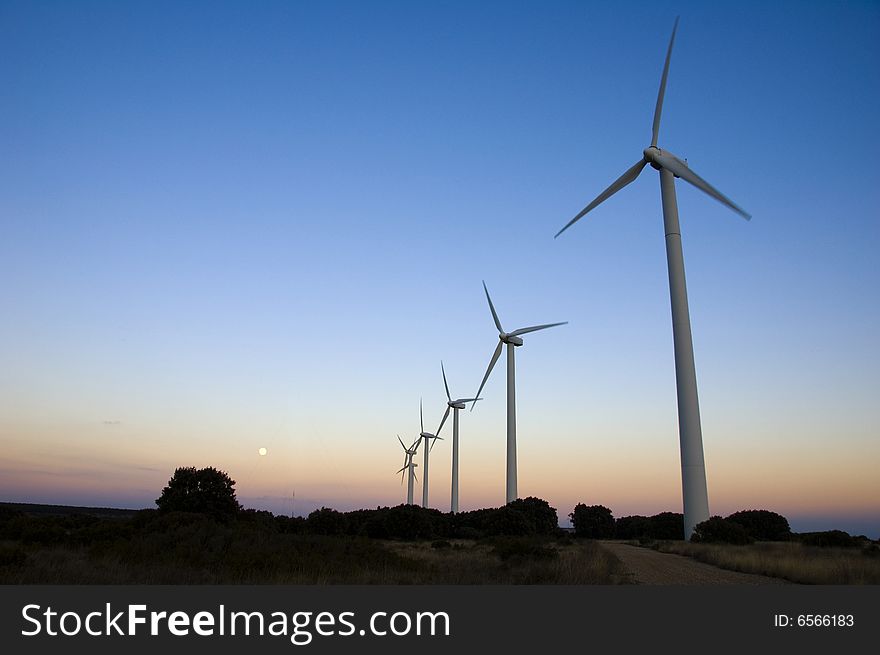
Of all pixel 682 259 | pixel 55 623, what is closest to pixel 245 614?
pixel 55 623

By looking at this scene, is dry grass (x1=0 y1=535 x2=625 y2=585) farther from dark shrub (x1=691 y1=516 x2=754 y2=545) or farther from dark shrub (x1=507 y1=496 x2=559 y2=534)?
dark shrub (x1=507 y1=496 x2=559 y2=534)

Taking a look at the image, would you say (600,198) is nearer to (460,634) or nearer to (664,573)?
(664,573)

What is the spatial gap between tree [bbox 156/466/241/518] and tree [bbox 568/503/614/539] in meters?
57.7

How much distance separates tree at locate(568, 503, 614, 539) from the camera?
9038 cm

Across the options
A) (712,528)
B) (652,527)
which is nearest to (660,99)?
(712,528)

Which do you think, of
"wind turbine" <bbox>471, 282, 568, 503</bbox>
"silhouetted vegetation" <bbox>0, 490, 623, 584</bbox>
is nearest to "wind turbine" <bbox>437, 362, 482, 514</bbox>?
"wind turbine" <bbox>471, 282, 568, 503</bbox>

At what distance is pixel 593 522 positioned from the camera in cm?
9131

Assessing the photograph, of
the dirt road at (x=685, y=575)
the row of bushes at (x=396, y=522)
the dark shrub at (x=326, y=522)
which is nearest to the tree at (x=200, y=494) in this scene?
the row of bushes at (x=396, y=522)

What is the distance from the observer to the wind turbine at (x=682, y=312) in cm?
3875

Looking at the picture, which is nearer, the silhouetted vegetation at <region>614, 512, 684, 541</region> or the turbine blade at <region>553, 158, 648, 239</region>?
the turbine blade at <region>553, 158, 648, 239</region>

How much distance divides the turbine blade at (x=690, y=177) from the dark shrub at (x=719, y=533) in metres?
19.6

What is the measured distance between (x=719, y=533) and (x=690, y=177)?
81.2 feet

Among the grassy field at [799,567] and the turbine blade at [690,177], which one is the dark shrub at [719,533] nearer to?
the grassy field at [799,567]

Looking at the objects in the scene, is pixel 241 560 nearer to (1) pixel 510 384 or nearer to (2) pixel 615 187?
(2) pixel 615 187
